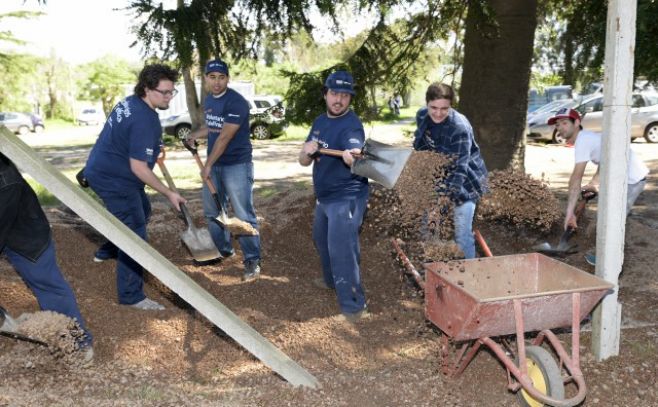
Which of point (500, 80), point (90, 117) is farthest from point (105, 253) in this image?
point (90, 117)

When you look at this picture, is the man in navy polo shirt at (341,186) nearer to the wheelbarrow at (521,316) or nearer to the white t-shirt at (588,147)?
the wheelbarrow at (521,316)

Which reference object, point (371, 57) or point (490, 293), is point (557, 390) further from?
point (371, 57)

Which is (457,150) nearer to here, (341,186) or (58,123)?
(341,186)

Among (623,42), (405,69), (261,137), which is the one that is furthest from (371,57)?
(261,137)

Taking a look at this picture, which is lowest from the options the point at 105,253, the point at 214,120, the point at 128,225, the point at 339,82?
the point at 105,253

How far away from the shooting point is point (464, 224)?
4812mm

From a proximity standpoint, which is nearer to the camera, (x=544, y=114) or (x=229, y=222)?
(x=229, y=222)

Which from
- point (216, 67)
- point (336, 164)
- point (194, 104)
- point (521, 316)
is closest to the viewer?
point (521, 316)

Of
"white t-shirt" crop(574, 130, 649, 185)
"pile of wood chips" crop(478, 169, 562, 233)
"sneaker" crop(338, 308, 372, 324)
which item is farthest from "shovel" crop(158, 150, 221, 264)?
"white t-shirt" crop(574, 130, 649, 185)

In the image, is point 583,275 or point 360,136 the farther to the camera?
point 360,136

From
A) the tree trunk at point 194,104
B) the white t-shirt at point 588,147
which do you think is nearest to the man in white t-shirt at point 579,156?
the white t-shirt at point 588,147

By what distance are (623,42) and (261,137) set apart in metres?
19.1

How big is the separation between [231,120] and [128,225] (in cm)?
126

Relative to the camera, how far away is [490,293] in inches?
156
